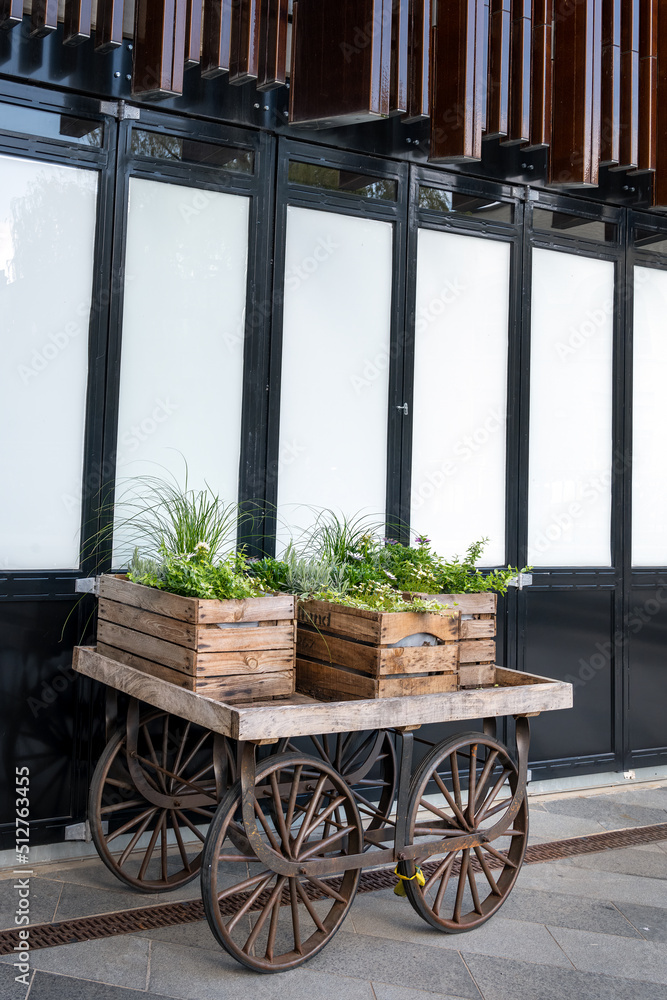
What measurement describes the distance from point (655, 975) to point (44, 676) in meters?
2.93

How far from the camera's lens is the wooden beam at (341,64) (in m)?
4.63

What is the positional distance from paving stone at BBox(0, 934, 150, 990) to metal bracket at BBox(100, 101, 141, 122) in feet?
12.3

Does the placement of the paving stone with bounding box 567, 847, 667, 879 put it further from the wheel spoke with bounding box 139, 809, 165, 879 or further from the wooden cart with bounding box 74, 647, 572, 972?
the wheel spoke with bounding box 139, 809, 165, 879

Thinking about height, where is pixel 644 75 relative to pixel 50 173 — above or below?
above

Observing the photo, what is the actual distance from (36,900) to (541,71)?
507cm

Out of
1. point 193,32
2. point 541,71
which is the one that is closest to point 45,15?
point 193,32

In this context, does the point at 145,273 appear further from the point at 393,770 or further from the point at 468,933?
the point at 468,933

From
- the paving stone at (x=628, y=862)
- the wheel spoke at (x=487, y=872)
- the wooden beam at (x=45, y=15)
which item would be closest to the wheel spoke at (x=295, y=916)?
the wheel spoke at (x=487, y=872)

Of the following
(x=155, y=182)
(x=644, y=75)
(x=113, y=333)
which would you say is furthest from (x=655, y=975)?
(x=644, y=75)

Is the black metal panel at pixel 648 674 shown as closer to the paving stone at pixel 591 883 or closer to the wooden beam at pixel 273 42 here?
the paving stone at pixel 591 883

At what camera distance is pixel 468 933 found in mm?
3809

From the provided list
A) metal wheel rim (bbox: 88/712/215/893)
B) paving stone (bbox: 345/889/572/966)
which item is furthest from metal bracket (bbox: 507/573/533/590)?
metal wheel rim (bbox: 88/712/215/893)

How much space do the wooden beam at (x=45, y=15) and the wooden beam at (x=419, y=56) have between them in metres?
1.86

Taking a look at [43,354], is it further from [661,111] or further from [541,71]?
[661,111]
